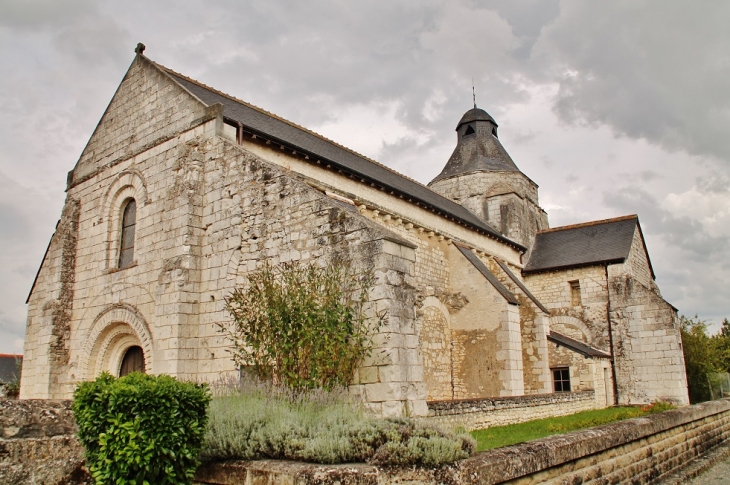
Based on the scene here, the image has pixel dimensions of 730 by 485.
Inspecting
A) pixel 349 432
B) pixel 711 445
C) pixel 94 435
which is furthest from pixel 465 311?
pixel 94 435

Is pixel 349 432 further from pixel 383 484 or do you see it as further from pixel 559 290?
pixel 559 290

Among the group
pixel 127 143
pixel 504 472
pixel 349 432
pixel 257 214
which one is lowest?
pixel 504 472

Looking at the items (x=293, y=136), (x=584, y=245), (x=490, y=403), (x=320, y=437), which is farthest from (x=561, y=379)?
(x=320, y=437)

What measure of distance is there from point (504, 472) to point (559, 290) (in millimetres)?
17582

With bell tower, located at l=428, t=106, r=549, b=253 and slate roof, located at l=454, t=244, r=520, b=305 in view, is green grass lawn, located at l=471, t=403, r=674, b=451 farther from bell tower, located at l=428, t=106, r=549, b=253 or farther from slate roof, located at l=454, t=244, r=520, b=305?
bell tower, located at l=428, t=106, r=549, b=253

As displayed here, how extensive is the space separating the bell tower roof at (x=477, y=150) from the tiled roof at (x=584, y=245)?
12.5ft

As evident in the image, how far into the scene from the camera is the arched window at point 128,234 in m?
11.3

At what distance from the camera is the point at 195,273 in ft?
31.9

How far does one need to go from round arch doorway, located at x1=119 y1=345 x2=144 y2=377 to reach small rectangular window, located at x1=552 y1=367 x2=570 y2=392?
Result: 40.2 feet

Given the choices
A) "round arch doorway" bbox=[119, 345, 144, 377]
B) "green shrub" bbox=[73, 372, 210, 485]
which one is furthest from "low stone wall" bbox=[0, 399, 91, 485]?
"round arch doorway" bbox=[119, 345, 144, 377]

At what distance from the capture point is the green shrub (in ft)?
13.5

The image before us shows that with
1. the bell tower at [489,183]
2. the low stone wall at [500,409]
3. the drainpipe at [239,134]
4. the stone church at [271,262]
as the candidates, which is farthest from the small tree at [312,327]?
the bell tower at [489,183]

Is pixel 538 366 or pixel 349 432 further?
pixel 538 366

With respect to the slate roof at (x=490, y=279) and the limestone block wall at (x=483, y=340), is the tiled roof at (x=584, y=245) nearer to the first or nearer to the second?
the slate roof at (x=490, y=279)
